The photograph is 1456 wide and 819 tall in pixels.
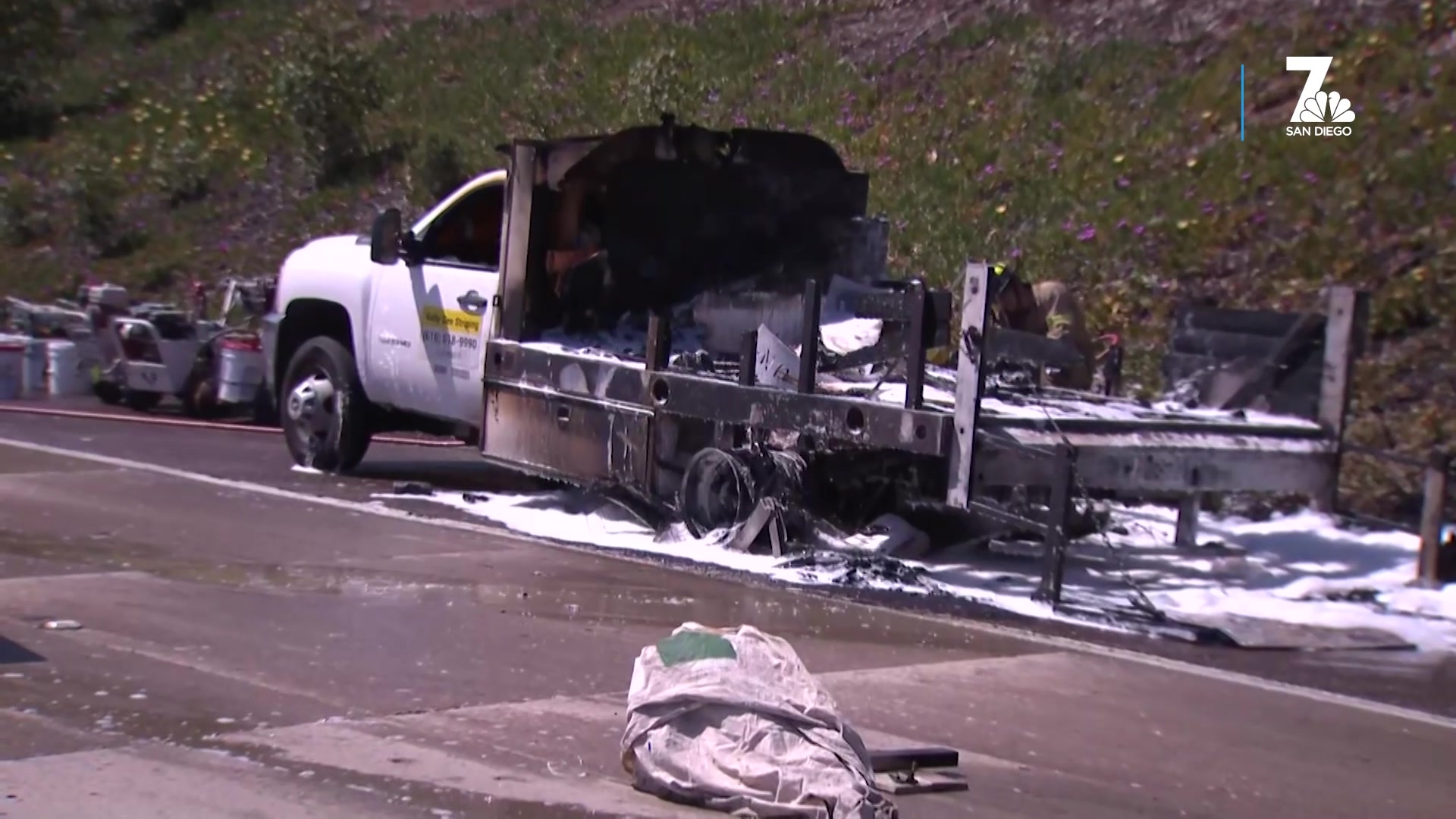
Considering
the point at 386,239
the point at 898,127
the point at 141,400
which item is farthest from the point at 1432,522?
the point at 141,400

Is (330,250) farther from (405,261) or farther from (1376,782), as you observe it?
(1376,782)

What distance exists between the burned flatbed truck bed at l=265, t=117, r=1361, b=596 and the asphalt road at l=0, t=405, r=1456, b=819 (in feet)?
2.87

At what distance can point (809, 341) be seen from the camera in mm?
9375

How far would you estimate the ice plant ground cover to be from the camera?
9156mm

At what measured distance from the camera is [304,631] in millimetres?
7402

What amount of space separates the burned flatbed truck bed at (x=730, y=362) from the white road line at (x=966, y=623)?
569 mm

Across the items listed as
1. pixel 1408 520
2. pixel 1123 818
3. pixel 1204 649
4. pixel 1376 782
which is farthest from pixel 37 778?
pixel 1408 520

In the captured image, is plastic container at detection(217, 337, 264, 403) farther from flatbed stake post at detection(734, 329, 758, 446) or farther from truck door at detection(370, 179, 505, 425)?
flatbed stake post at detection(734, 329, 758, 446)

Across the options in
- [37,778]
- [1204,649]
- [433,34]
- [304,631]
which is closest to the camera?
[37,778]

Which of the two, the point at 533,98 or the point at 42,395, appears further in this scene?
the point at 533,98

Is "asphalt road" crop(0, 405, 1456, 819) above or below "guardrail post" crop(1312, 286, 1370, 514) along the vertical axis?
below

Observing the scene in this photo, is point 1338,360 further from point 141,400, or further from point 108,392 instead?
point 108,392

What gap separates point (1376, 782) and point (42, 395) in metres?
15.7

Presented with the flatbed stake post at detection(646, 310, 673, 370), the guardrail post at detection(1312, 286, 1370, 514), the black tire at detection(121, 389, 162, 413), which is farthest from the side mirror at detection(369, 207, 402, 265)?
the black tire at detection(121, 389, 162, 413)
